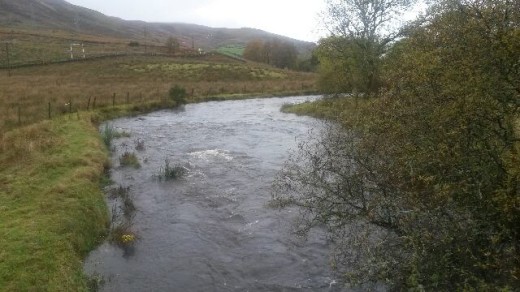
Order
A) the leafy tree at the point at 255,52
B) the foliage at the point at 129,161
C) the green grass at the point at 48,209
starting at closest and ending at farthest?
the green grass at the point at 48,209 → the foliage at the point at 129,161 → the leafy tree at the point at 255,52

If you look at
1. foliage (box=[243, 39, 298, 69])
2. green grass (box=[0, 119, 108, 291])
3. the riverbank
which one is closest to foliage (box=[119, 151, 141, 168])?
the riverbank

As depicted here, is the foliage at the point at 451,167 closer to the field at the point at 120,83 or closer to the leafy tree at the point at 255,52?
the field at the point at 120,83

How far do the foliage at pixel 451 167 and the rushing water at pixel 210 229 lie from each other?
2.88 metres

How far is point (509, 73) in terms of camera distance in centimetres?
1015

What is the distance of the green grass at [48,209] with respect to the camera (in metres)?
13.1

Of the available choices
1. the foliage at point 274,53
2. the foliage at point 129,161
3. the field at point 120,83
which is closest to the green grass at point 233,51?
the foliage at point 274,53

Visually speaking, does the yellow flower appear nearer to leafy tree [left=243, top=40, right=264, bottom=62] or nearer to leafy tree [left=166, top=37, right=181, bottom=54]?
leafy tree [left=166, top=37, right=181, bottom=54]

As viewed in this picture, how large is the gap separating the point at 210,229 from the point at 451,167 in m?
9.93

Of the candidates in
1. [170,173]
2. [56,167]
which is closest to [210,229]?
[170,173]

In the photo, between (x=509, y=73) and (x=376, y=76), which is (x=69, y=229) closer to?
(x=509, y=73)

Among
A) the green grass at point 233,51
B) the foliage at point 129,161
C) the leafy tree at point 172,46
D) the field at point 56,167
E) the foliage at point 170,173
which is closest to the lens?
the field at point 56,167

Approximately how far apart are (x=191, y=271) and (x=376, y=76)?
Result: 1229 inches

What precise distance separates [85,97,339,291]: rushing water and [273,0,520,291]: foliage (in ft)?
9.44

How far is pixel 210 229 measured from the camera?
17.8m
